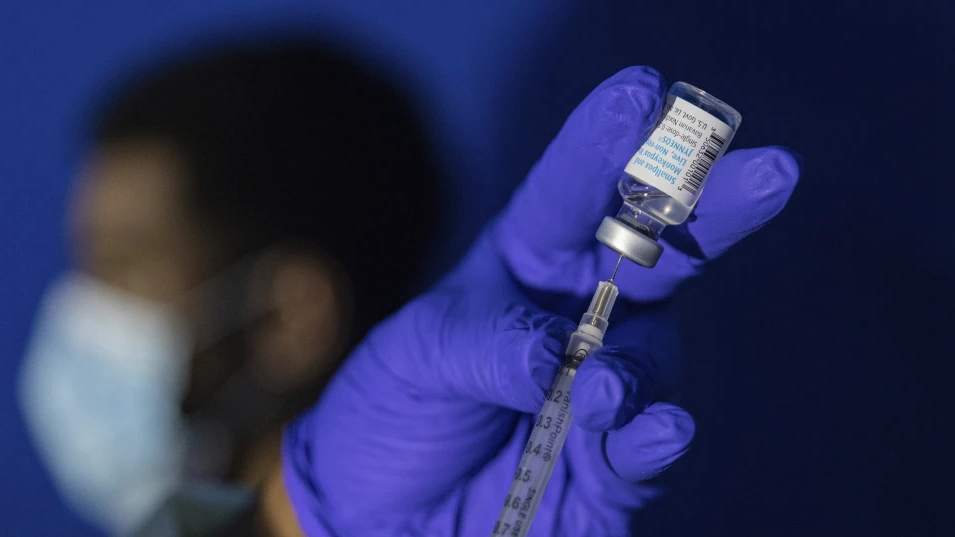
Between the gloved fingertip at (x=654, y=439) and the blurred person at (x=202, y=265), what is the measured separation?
1.86 feet

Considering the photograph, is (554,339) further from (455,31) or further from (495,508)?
(455,31)

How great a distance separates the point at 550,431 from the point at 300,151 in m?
0.60

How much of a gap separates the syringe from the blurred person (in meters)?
0.50

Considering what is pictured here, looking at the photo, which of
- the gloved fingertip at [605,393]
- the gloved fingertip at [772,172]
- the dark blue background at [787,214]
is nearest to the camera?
the gloved fingertip at [605,393]

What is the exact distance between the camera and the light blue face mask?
1065 millimetres

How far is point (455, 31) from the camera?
122cm

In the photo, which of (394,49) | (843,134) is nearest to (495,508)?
(394,49)

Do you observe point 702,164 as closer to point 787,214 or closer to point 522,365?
point 522,365

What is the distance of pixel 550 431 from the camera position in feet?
2.50

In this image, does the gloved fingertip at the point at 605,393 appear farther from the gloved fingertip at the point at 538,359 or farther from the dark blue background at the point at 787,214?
the dark blue background at the point at 787,214

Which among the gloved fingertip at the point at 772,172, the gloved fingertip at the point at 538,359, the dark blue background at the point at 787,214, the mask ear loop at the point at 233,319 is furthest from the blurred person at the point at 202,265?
the gloved fingertip at the point at 772,172

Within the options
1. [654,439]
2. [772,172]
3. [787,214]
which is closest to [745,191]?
[772,172]

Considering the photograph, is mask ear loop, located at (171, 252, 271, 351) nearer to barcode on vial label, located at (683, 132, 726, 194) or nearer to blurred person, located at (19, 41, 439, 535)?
blurred person, located at (19, 41, 439, 535)

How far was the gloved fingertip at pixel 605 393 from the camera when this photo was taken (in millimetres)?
687
